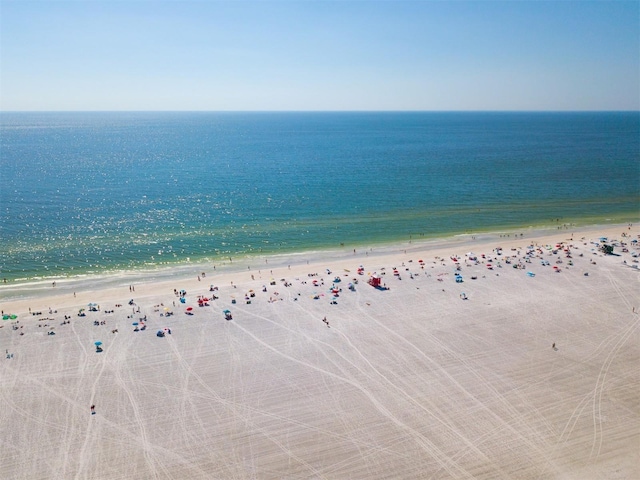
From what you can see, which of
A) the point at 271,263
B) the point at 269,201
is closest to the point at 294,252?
the point at 271,263

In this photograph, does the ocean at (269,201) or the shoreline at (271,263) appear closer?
the shoreline at (271,263)

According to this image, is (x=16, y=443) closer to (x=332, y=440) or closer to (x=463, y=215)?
(x=332, y=440)

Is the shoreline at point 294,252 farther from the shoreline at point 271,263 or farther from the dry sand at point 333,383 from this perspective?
the dry sand at point 333,383

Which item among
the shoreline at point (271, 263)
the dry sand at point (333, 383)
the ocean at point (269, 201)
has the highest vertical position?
the ocean at point (269, 201)

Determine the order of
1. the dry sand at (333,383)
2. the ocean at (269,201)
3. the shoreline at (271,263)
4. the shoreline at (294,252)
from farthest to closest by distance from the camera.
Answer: the ocean at (269,201) < the shoreline at (294,252) < the shoreline at (271,263) < the dry sand at (333,383)

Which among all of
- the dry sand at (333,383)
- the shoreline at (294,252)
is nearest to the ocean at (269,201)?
the shoreline at (294,252)

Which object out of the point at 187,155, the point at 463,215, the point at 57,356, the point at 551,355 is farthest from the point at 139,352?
the point at 187,155

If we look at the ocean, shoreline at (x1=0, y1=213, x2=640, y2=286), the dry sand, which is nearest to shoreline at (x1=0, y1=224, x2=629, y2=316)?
shoreline at (x1=0, y1=213, x2=640, y2=286)

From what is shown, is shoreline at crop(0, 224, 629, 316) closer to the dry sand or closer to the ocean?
the dry sand

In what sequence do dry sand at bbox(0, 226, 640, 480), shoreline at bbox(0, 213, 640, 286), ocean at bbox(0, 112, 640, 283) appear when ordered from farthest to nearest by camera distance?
1. ocean at bbox(0, 112, 640, 283)
2. shoreline at bbox(0, 213, 640, 286)
3. dry sand at bbox(0, 226, 640, 480)
